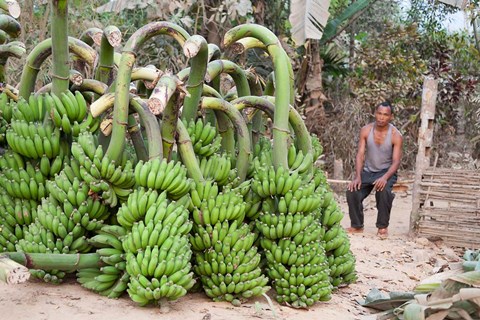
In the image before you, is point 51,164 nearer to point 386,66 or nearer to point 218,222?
point 218,222

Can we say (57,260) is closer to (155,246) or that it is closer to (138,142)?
(155,246)

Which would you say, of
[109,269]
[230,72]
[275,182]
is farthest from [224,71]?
[109,269]

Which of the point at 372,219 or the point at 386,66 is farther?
the point at 386,66

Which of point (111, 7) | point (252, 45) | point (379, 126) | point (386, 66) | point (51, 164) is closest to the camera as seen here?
point (51, 164)

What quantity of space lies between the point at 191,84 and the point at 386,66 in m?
10.2

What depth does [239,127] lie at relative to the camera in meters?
3.91

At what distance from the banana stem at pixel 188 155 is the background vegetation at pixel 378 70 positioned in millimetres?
7351

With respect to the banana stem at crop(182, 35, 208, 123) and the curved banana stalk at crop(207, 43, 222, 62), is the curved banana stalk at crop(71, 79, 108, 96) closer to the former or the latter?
the banana stem at crop(182, 35, 208, 123)

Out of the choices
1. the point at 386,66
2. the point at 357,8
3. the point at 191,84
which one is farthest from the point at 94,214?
the point at 386,66

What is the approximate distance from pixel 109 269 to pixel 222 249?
0.62 m

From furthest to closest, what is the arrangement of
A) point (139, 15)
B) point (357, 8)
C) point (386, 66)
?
point (386, 66)
point (357, 8)
point (139, 15)

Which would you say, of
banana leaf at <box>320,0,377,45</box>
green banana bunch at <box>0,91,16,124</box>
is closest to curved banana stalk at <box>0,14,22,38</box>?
green banana bunch at <box>0,91,16,124</box>

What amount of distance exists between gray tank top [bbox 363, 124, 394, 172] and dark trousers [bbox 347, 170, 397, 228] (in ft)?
0.26

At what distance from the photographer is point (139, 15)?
424 inches
